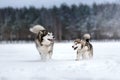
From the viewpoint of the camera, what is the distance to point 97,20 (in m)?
55.5

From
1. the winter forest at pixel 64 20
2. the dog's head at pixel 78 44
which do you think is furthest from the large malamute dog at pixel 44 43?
the winter forest at pixel 64 20

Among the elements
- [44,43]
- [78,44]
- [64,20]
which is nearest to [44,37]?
[44,43]

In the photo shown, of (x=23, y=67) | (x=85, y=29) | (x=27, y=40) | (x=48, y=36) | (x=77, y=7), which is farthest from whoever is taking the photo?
(x=77, y=7)

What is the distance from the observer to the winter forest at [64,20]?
161 ft

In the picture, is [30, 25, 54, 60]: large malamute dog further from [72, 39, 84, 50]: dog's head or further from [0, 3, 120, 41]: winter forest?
[0, 3, 120, 41]: winter forest

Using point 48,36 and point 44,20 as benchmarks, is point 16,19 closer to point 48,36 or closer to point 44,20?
point 44,20

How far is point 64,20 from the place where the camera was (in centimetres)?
5809

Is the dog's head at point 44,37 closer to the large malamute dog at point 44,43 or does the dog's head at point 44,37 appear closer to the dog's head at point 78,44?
the large malamute dog at point 44,43

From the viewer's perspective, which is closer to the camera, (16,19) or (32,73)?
(32,73)

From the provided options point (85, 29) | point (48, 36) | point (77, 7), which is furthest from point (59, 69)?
point (77, 7)

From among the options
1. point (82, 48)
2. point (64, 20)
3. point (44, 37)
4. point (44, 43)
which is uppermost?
point (44, 37)

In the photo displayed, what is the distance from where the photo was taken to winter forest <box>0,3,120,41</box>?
1937 inches

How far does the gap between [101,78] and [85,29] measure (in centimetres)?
4226

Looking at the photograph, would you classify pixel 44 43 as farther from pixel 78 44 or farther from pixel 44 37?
pixel 78 44
